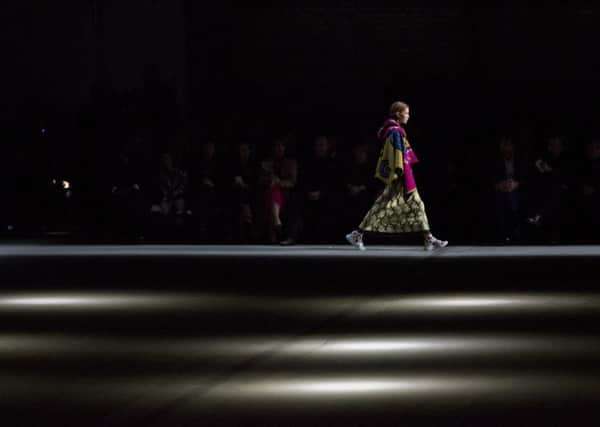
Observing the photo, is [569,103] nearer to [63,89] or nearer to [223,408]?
[63,89]

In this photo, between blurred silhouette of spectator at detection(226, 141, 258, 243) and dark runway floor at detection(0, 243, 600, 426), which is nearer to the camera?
dark runway floor at detection(0, 243, 600, 426)

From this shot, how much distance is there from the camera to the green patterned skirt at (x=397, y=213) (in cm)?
2538

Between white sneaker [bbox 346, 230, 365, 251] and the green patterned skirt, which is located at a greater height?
the green patterned skirt

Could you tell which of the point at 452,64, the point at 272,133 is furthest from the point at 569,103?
the point at 272,133

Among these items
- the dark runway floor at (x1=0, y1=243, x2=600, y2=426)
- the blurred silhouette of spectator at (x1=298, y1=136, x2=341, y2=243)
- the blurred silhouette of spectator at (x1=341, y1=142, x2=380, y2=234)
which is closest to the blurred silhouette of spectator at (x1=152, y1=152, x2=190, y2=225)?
the blurred silhouette of spectator at (x1=298, y1=136, x2=341, y2=243)

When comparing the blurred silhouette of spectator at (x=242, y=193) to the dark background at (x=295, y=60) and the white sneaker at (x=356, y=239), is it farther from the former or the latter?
the white sneaker at (x=356, y=239)

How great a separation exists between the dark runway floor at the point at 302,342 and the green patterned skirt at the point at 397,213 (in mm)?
1515

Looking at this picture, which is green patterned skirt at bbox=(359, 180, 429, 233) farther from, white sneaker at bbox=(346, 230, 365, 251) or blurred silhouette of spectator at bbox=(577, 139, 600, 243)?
blurred silhouette of spectator at bbox=(577, 139, 600, 243)

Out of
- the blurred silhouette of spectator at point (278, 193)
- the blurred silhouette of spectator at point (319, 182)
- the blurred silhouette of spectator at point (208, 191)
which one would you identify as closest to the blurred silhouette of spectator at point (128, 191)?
the blurred silhouette of spectator at point (208, 191)

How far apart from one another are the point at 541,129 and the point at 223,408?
1951 centimetres

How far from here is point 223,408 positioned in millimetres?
10781

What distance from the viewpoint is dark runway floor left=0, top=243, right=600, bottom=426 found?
425 inches

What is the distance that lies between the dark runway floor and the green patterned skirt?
151 cm

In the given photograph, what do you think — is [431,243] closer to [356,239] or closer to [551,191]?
[356,239]
